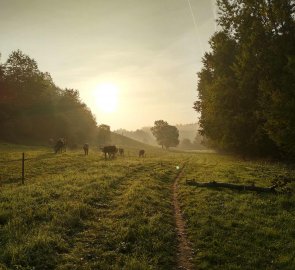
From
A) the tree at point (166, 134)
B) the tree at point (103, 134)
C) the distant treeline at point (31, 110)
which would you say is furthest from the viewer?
the tree at point (166, 134)

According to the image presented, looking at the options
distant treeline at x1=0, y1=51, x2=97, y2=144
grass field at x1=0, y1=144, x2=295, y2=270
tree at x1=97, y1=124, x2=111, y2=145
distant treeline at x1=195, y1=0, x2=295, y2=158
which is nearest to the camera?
grass field at x1=0, y1=144, x2=295, y2=270

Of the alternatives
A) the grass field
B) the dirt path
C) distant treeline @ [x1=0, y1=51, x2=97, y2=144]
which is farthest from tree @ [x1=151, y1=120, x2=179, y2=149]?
the dirt path

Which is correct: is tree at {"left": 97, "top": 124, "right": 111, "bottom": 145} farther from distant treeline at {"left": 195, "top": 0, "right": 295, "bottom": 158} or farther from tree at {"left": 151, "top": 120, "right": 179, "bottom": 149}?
distant treeline at {"left": 195, "top": 0, "right": 295, "bottom": 158}

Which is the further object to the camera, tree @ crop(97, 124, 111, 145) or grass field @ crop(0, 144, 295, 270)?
tree @ crop(97, 124, 111, 145)

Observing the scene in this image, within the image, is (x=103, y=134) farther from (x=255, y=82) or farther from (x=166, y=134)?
(x=255, y=82)

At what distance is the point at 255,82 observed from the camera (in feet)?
137

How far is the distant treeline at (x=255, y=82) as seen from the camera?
3419 centimetres

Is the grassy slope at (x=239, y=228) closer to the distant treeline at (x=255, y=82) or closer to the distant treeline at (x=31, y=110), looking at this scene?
the distant treeline at (x=255, y=82)

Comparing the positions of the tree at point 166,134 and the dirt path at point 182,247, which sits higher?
the tree at point 166,134

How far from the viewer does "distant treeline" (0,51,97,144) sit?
2938 inches

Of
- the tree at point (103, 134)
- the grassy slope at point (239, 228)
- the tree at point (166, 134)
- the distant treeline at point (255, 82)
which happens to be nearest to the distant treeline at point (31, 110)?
the tree at point (103, 134)

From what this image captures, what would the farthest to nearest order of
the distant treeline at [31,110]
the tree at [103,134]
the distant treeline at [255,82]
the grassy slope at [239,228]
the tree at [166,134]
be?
the tree at [166,134] < the tree at [103,134] < the distant treeline at [31,110] < the distant treeline at [255,82] < the grassy slope at [239,228]

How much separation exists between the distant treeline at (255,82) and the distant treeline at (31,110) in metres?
47.8

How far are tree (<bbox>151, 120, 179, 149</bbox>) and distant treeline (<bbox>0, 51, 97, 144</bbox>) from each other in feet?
187
